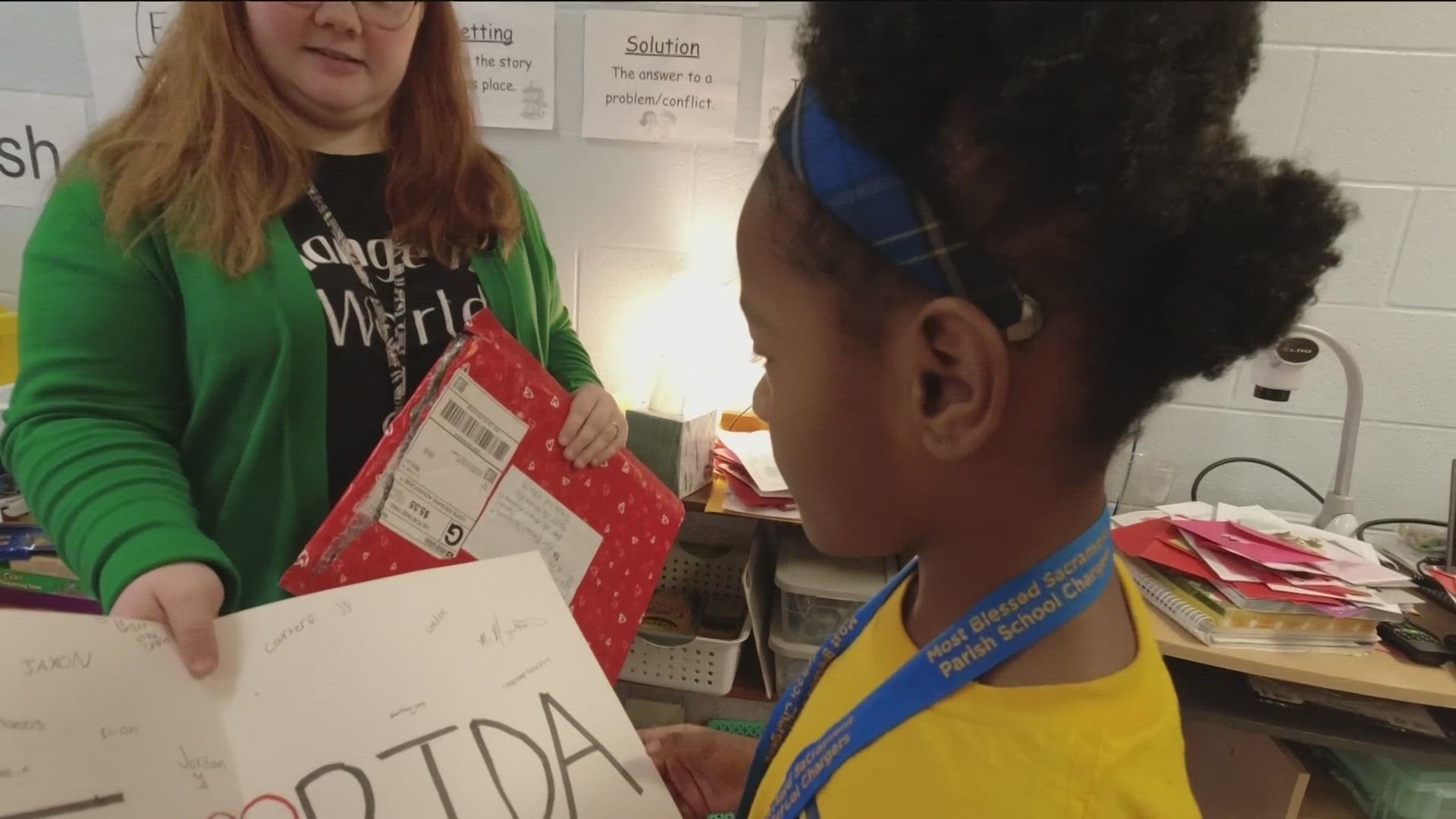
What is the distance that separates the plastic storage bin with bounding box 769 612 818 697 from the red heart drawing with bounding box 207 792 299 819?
894 mm

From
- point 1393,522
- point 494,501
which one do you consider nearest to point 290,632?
point 494,501

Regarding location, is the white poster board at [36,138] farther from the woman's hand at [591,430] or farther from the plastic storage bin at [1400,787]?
the plastic storage bin at [1400,787]

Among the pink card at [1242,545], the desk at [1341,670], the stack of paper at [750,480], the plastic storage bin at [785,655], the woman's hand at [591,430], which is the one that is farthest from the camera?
the plastic storage bin at [785,655]

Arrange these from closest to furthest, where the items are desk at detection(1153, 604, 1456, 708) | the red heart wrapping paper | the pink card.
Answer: the red heart wrapping paper → desk at detection(1153, 604, 1456, 708) → the pink card

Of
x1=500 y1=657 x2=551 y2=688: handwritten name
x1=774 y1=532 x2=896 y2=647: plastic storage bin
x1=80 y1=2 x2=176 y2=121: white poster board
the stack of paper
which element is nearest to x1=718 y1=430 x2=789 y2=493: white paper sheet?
the stack of paper

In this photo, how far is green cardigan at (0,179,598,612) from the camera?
0.50 meters

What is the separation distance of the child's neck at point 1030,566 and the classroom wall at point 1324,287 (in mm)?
589

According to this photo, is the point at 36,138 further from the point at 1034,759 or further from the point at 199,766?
the point at 1034,759

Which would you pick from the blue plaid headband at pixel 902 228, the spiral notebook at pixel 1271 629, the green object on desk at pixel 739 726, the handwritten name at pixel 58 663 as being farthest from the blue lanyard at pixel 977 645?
the green object on desk at pixel 739 726

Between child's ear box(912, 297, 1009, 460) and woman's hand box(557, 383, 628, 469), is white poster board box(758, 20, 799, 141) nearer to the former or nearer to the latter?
child's ear box(912, 297, 1009, 460)

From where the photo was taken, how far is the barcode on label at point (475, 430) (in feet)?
1.97

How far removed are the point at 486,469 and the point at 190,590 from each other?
217mm

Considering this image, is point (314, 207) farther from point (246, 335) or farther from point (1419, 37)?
point (1419, 37)

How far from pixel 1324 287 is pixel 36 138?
1.24 metres
